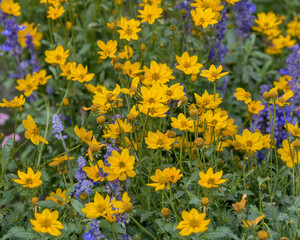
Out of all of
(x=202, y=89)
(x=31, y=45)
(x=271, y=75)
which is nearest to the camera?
(x=202, y=89)

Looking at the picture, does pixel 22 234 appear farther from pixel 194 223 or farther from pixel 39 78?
pixel 39 78

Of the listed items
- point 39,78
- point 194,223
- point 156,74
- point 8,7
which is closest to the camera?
point 194,223

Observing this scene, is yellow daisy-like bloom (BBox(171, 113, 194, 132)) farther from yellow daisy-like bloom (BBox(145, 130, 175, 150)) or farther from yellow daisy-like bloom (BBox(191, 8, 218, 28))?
yellow daisy-like bloom (BBox(191, 8, 218, 28))

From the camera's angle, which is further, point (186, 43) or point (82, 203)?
point (186, 43)

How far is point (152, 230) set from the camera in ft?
6.75

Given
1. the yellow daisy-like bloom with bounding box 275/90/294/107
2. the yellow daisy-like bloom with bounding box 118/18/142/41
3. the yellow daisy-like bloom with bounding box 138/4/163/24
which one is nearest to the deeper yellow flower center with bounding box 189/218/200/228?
the yellow daisy-like bloom with bounding box 275/90/294/107

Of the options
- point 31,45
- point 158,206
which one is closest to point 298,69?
point 158,206

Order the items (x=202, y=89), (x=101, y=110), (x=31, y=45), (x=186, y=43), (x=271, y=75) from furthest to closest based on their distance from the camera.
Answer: (x=271, y=75) → (x=31, y=45) → (x=186, y=43) → (x=202, y=89) → (x=101, y=110)

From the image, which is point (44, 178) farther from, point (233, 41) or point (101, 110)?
point (233, 41)

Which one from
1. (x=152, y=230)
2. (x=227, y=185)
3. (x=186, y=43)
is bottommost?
(x=152, y=230)

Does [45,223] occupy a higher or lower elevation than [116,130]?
lower

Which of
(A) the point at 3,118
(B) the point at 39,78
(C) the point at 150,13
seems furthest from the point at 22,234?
(A) the point at 3,118

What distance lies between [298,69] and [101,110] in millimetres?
1346

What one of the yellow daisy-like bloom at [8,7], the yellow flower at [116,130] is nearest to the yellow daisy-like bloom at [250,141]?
the yellow flower at [116,130]
